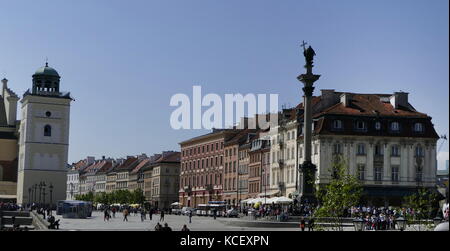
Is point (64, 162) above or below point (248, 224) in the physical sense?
above

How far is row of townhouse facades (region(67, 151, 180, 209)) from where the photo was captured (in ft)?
477

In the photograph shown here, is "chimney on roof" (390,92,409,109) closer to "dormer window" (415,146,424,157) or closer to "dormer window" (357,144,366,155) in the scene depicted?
"dormer window" (415,146,424,157)

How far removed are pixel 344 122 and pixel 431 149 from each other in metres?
8.83

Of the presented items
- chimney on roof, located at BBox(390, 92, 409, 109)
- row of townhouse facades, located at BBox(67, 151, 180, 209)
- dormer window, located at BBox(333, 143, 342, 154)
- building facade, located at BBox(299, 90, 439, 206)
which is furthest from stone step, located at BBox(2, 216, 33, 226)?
row of townhouse facades, located at BBox(67, 151, 180, 209)

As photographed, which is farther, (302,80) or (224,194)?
(224,194)

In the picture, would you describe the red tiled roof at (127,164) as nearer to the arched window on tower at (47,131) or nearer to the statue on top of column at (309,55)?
the arched window on tower at (47,131)

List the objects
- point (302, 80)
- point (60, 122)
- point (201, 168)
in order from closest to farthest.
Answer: point (302, 80), point (60, 122), point (201, 168)

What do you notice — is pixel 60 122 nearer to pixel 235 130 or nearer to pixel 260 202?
pixel 235 130

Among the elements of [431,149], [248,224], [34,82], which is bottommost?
[248,224]

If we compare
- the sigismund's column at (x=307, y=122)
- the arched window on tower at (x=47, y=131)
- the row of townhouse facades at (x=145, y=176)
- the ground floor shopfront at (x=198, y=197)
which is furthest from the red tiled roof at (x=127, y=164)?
the sigismund's column at (x=307, y=122)

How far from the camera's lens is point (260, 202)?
245 ft

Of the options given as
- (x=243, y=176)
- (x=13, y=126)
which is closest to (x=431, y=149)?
(x=243, y=176)

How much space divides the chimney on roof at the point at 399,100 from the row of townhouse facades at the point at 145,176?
62.5m

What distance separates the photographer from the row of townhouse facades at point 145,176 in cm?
14550
